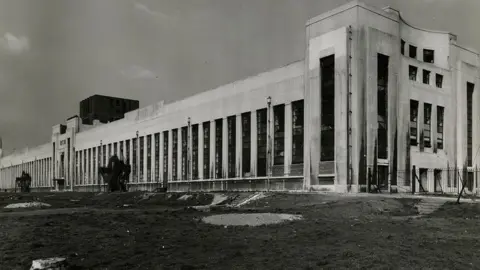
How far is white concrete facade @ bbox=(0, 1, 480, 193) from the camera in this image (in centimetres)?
4125

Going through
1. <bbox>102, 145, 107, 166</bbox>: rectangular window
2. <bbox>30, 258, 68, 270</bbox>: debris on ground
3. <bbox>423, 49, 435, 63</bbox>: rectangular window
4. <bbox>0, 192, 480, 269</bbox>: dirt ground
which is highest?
<bbox>423, 49, 435, 63</bbox>: rectangular window

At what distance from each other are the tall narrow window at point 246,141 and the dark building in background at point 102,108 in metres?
67.9

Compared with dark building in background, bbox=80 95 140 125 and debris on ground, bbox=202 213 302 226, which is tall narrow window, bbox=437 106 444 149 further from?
dark building in background, bbox=80 95 140 125

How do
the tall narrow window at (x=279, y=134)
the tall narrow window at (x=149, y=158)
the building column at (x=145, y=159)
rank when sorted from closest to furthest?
the tall narrow window at (x=279, y=134), the tall narrow window at (x=149, y=158), the building column at (x=145, y=159)

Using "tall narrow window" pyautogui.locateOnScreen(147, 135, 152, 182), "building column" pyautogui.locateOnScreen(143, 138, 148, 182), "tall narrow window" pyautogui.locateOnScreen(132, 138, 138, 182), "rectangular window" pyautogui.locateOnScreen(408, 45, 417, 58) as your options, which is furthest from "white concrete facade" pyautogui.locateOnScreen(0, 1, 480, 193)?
"tall narrow window" pyautogui.locateOnScreen(132, 138, 138, 182)

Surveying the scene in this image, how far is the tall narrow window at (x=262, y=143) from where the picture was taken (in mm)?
51375

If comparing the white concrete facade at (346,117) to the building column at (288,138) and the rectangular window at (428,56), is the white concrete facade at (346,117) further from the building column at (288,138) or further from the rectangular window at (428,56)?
the rectangular window at (428,56)

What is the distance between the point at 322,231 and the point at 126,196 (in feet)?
119

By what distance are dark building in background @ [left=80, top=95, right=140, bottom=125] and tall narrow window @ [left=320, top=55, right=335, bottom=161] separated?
81386 mm

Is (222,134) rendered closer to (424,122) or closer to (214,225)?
(424,122)

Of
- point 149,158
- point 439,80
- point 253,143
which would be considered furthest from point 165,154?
point 439,80

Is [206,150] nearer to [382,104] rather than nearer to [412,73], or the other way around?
[382,104]

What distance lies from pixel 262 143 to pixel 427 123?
54.2 feet

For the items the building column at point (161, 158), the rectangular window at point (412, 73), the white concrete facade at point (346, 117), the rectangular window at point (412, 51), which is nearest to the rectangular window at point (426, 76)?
the white concrete facade at point (346, 117)
